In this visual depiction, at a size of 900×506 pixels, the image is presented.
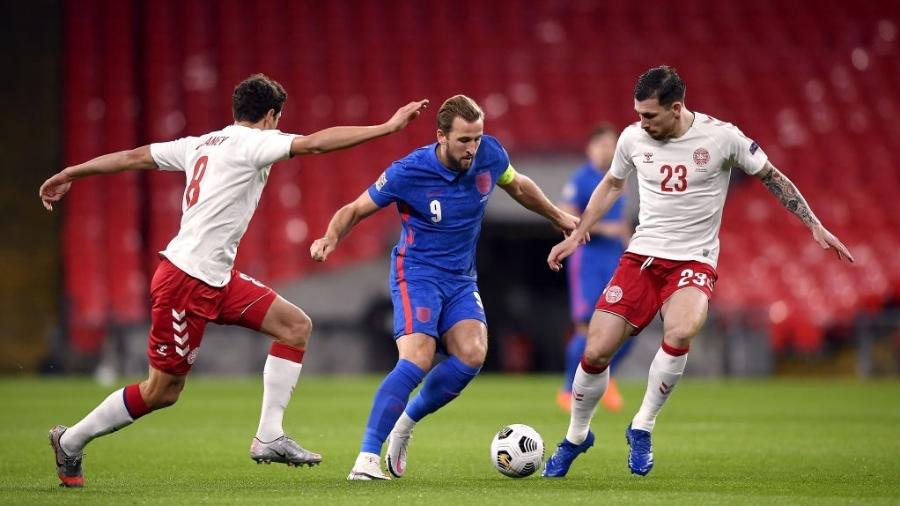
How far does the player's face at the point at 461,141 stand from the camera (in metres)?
6.77

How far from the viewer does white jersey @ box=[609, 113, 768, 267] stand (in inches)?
282

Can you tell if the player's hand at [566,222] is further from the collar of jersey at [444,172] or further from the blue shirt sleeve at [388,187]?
the blue shirt sleeve at [388,187]

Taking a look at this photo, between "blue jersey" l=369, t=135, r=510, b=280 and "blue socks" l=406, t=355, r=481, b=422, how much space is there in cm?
52

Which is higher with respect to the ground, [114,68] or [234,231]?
[114,68]

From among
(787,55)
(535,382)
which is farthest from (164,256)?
(787,55)

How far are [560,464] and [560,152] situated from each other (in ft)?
40.4

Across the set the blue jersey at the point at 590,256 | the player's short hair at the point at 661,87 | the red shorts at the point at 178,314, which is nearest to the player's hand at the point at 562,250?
the player's short hair at the point at 661,87

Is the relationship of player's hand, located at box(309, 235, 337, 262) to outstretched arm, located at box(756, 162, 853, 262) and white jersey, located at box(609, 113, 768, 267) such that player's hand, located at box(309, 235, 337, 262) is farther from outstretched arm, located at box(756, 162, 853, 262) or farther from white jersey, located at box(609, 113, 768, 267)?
outstretched arm, located at box(756, 162, 853, 262)

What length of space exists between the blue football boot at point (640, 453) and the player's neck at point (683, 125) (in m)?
1.70

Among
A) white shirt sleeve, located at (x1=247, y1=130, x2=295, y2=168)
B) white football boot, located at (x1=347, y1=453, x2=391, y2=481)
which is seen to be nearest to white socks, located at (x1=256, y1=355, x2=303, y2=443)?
white football boot, located at (x1=347, y1=453, x2=391, y2=481)

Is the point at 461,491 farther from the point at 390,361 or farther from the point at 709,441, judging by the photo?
the point at 390,361

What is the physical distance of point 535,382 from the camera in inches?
677

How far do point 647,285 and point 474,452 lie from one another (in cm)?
205

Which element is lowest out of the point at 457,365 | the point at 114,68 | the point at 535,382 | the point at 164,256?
the point at 535,382
